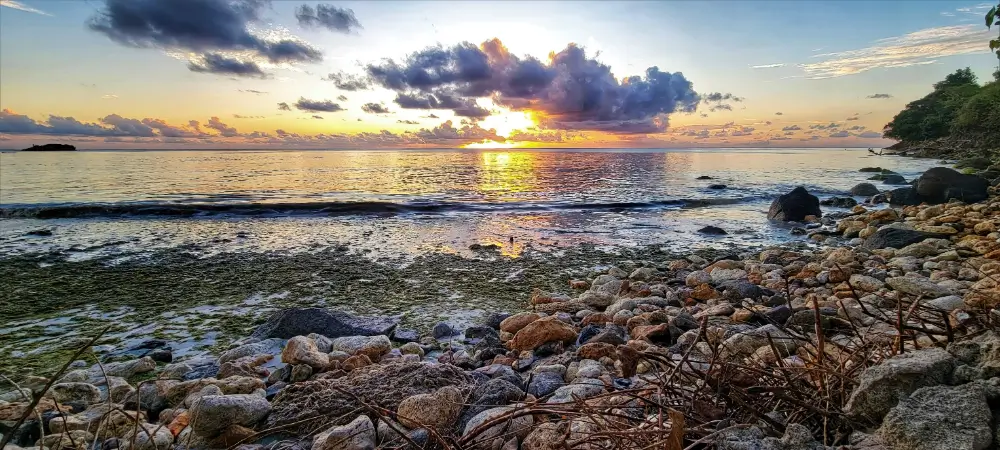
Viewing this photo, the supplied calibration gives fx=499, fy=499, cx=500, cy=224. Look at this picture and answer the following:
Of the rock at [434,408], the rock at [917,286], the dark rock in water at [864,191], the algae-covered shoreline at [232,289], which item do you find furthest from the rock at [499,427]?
the dark rock in water at [864,191]

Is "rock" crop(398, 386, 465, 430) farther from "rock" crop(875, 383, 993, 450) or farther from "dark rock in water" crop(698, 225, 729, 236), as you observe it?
"dark rock in water" crop(698, 225, 729, 236)

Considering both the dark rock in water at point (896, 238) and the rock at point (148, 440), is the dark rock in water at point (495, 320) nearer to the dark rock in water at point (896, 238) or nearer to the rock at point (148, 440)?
the rock at point (148, 440)

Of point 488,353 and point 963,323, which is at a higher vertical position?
point 963,323

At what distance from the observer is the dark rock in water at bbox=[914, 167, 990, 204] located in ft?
49.5

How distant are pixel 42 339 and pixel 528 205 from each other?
14.9m

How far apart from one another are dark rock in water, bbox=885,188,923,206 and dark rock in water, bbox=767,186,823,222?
427 cm

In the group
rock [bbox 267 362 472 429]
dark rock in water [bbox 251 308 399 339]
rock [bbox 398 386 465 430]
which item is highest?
rock [bbox 398 386 465 430]

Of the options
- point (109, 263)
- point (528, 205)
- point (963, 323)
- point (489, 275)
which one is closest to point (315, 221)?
point (109, 263)

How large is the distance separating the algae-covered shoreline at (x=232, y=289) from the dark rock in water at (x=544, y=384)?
244cm

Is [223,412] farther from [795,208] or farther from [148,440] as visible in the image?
[795,208]

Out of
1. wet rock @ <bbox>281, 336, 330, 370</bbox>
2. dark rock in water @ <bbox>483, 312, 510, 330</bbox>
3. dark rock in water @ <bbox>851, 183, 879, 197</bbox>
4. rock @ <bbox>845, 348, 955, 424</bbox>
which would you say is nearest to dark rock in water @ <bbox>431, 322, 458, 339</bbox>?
dark rock in water @ <bbox>483, 312, 510, 330</bbox>

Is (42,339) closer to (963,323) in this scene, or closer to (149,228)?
(963,323)

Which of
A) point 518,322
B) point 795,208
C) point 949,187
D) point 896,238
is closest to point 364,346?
point 518,322

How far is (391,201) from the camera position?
19.8 meters
